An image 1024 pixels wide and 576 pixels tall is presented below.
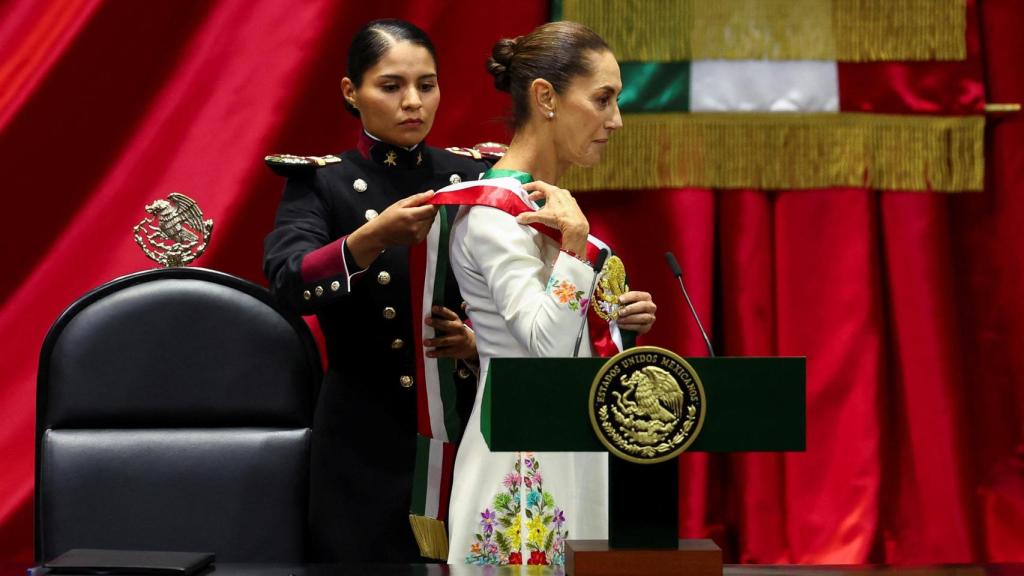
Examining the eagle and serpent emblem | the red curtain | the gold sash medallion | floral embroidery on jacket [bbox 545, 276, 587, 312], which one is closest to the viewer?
floral embroidery on jacket [bbox 545, 276, 587, 312]

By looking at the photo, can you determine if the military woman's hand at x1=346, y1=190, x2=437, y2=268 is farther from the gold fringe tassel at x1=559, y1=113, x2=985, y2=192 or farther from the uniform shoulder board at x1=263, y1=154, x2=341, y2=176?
the gold fringe tassel at x1=559, y1=113, x2=985, y2=192

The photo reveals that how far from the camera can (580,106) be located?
166 centimetres

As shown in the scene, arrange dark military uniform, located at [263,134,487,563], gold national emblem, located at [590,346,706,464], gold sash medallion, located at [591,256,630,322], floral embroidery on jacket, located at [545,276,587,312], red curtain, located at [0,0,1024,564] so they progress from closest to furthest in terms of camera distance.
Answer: gold national emblem, located at [590,346,706,464] → floral embroidery on jacket, located at [545,276,587,312] → gold sash medallion, located at [591,256,630,322] → dark military uniform, located at [263,134,487,563] → red curtain, located at [0,0,1024,564]

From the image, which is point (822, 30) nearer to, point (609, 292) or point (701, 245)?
point (701, 245)

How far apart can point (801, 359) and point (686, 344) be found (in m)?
1.60

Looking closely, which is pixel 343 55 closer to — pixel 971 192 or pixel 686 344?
pixel 686 344

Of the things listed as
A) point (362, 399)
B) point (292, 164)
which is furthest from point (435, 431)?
point (292, 164)

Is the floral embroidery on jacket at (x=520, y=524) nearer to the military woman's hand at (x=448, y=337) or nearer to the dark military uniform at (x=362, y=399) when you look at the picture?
the military woman's hand at (x=448, y=337)

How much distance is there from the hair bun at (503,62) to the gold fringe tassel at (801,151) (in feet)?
3.46

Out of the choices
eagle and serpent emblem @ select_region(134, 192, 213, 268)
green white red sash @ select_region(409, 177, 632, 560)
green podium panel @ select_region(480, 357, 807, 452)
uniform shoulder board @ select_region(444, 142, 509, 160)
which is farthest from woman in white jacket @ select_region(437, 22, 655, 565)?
eagle and serpent emblem @ select_region(134, 192, 213, 268)

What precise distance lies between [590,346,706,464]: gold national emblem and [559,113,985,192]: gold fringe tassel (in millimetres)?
1604

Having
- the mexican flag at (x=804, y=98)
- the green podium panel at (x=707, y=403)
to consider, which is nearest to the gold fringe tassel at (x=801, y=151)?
the mexican flag at (x=804, y=98)

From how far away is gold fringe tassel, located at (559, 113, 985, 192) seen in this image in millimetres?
2805

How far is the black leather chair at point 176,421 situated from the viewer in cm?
200
